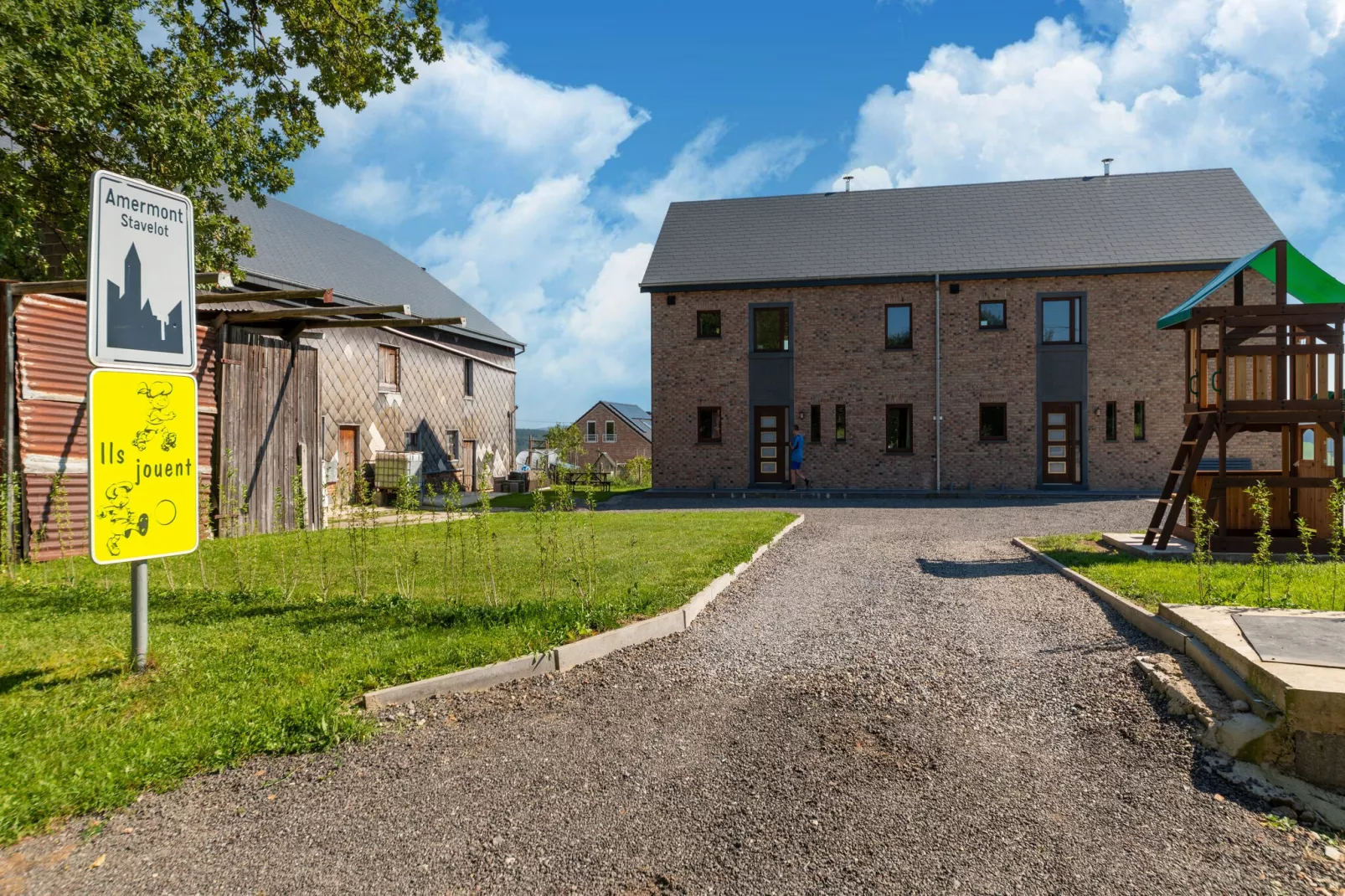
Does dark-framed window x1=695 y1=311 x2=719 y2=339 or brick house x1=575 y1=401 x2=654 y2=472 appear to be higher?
dark-framed window x1=695 y1=311 x2=719 y2=339

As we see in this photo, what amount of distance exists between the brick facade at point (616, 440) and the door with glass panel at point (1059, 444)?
3238 cm

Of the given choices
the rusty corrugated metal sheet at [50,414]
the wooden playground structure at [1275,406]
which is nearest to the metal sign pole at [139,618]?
the rusty corrugated metal sheet at [50,414]

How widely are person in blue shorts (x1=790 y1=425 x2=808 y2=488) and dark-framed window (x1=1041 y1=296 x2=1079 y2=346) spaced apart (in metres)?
7.73

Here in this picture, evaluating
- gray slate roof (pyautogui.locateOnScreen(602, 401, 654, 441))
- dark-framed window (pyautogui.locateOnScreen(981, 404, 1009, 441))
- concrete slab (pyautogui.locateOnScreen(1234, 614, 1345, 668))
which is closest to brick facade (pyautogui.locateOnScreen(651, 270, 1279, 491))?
dark-framed window (pyautogui.locateOnScreen(981, 404, 1009, 441))

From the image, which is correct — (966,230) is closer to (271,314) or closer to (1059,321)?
(1059,321)

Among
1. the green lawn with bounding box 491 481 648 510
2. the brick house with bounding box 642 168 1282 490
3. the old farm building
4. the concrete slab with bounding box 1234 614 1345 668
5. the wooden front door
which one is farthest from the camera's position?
the wooden front door

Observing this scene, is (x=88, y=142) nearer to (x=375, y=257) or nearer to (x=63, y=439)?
(x=63, y=439)

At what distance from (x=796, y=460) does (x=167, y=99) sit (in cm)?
1682

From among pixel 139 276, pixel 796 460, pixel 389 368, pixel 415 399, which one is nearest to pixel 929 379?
pixel 796 460

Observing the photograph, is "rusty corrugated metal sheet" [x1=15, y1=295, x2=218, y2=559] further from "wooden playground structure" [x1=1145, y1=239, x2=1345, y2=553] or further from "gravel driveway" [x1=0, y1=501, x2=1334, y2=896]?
"wooden playground structure" [x1=1145, y1=239, x2=1345, y2=553]

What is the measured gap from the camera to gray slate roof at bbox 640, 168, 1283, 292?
891 inches

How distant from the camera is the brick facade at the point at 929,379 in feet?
71.5

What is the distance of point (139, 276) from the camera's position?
4.77m

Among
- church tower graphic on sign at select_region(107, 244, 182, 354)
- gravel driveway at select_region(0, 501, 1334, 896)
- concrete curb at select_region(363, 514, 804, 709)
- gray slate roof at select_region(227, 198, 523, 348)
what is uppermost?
gray slate roof at select_region(227, 198, 523, 348)
